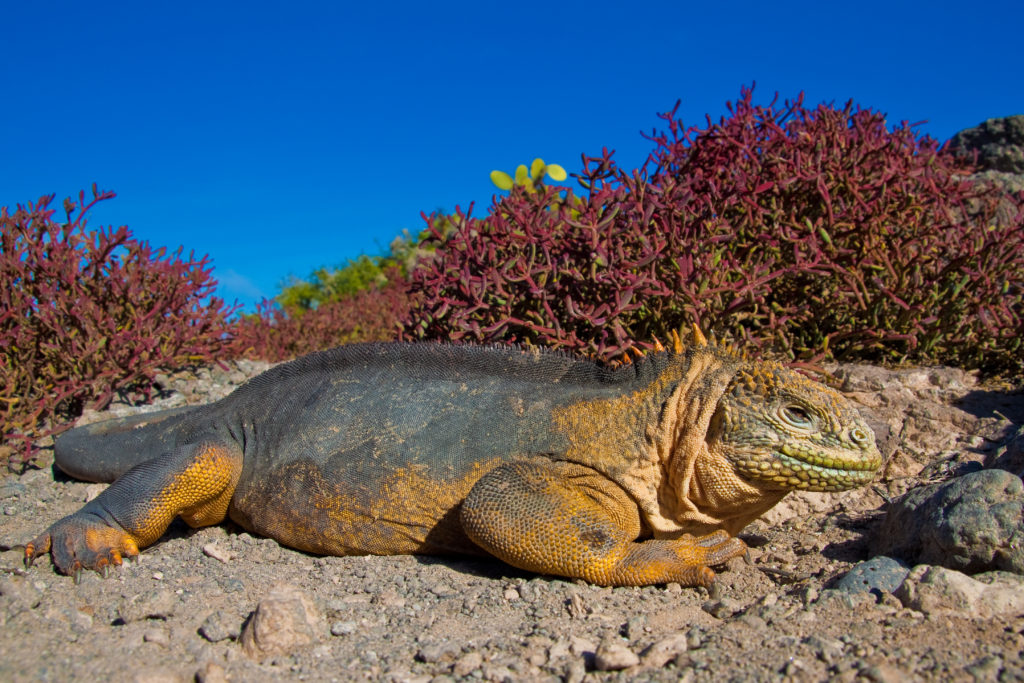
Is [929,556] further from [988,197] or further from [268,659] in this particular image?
[988,197]

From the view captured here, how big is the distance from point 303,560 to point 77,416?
3.42 m

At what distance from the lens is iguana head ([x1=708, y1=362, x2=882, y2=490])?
3.25 m

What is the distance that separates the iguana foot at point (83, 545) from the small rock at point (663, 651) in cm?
261

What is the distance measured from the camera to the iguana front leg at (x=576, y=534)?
10.6 ft

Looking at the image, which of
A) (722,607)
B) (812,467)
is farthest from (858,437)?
(722,607)

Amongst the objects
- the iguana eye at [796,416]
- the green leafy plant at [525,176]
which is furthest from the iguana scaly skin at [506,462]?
the green leafy plant at [525,176]

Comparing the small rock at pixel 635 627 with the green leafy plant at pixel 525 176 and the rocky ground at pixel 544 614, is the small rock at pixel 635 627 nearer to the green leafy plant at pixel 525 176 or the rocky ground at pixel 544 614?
the rocky ground at pixel 544 614

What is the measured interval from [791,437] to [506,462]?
1.28 meters

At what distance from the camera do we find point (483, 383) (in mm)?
3848

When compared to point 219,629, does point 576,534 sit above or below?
above

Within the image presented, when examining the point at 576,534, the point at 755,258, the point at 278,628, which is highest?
the point at 755,258

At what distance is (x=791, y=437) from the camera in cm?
328

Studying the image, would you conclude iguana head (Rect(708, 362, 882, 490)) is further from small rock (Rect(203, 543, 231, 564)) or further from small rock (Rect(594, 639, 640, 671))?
small rock (Rect(203, 543, 231, 564))

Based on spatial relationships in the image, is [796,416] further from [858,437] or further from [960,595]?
[960,595]
